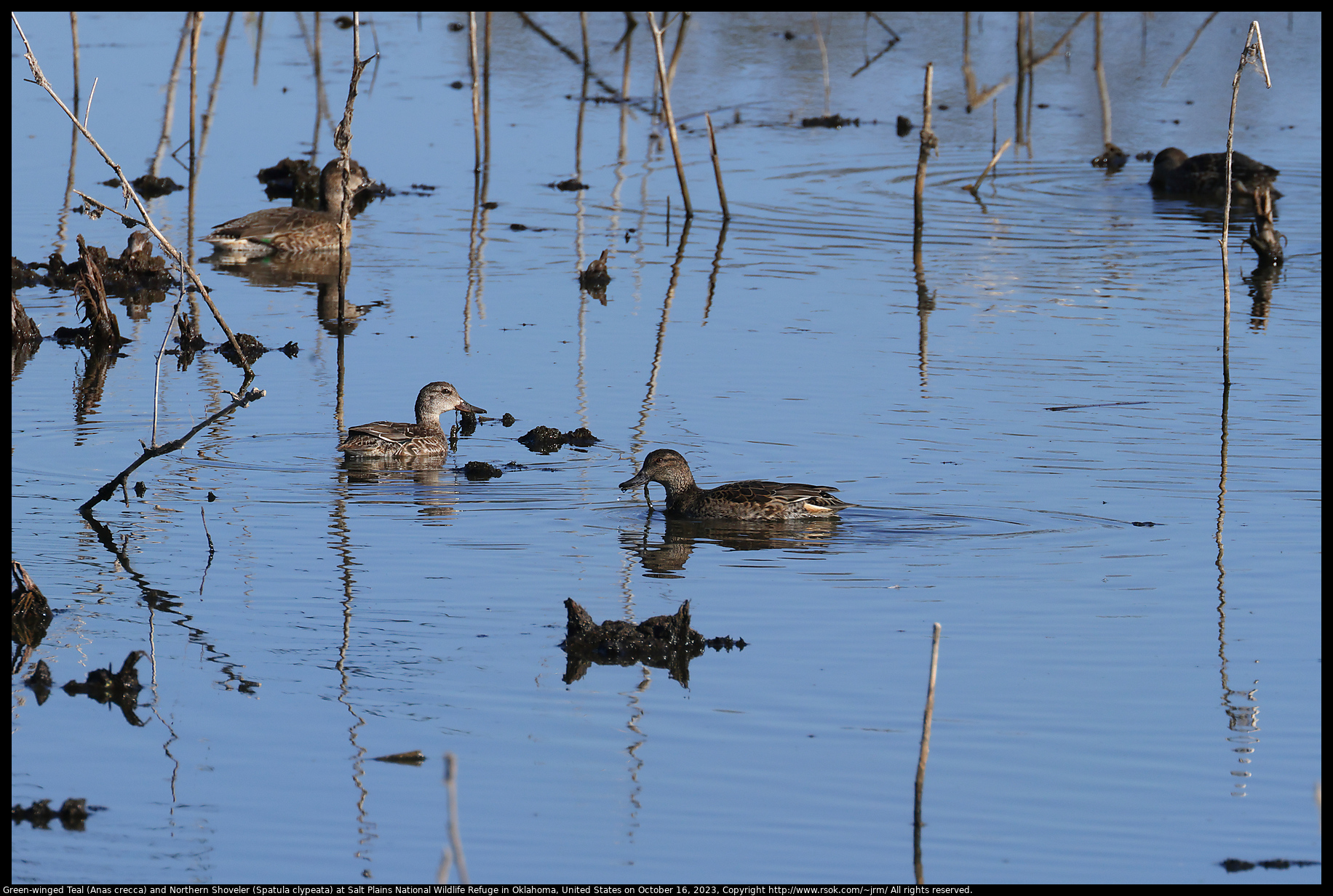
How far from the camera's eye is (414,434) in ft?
37.7

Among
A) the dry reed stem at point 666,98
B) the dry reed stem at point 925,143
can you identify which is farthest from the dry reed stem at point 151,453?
the dry reed stem at point 925,143

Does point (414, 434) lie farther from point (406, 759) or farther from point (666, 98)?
point (666, 98)

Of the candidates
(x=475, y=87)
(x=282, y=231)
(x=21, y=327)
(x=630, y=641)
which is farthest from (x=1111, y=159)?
(x=630, y=641)

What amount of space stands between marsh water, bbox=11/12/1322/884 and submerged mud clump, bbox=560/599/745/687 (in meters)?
0.11

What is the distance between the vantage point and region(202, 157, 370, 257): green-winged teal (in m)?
18.6

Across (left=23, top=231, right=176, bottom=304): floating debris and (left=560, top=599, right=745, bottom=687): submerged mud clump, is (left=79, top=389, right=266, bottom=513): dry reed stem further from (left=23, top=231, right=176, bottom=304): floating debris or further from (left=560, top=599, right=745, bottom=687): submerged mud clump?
(left=23, top=231, right=176, bottom=304): floating debris

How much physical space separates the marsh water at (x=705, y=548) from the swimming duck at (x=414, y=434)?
5.3 inches

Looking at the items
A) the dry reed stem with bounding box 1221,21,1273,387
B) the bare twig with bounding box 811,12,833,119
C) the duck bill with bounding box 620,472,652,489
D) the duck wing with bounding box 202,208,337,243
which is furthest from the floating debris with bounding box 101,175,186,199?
the dry reed stem with bounding box 1221,21,1273,387

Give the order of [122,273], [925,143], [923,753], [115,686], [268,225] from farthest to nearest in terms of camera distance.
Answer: [268,225], [925,143], [122,273], [115,686], [923,753]

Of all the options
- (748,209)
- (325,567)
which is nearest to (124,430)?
(325,567)

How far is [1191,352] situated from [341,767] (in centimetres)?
971

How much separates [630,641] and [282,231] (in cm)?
1222

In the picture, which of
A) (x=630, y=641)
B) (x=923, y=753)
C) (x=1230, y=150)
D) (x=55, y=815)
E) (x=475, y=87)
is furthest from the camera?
(x=475, y=87)
